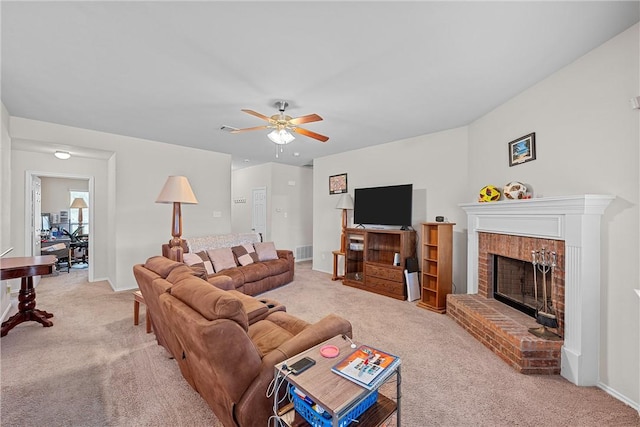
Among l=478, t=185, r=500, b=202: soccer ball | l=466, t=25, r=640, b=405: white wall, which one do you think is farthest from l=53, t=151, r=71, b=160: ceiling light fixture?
l=466, t=25, r=640, b=405: white wall

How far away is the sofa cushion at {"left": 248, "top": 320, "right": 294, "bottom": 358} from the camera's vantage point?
1.77 metres

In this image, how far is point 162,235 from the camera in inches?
186

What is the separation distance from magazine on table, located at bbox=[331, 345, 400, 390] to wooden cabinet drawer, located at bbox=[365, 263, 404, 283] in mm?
2761

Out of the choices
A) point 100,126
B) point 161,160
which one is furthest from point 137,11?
point 161,160

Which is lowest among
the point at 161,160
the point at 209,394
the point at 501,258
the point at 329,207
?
the point at 209,394

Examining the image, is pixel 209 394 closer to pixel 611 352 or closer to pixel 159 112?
→ pixel 611 352

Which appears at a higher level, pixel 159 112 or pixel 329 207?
pixel 159 112

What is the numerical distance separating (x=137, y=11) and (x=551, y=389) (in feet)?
12.7

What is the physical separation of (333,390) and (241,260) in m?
3.55

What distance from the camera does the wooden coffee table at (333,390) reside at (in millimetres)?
1038

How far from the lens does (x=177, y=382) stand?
1.99 meters

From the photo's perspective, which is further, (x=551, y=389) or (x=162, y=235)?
(x=162, y=235)

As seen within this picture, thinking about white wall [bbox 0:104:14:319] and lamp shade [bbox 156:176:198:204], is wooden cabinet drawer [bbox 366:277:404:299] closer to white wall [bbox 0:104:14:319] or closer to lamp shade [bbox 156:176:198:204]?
lamp shade [bbox 156:176:198:204]

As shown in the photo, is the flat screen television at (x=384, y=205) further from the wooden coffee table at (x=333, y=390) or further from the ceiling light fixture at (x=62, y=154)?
the ceiling light fixture at (x=62, y=154)
